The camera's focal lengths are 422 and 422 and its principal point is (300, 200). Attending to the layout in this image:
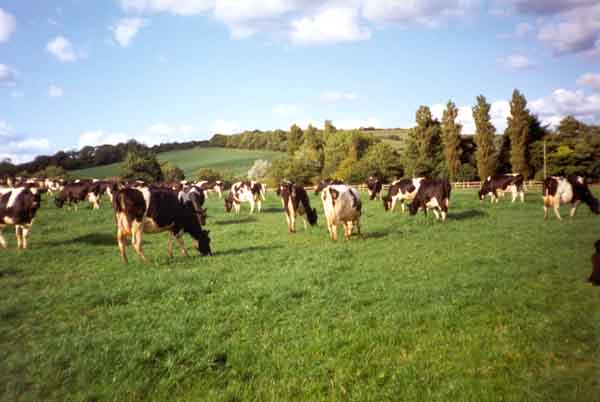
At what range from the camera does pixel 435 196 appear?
814 inches

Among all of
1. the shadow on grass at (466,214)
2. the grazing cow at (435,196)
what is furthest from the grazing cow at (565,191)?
the grazing cow at (435,196)

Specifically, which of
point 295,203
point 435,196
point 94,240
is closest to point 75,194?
point 94,240

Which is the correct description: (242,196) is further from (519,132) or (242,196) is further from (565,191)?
(519,132)

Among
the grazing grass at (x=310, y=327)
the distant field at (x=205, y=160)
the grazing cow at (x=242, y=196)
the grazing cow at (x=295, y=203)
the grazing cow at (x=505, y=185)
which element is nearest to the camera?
the grazing grass at (x=310, y=327)

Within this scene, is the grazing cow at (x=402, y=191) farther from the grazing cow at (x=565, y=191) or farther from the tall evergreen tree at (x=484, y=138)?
the tall evergreen tree at (x=484, y=138)

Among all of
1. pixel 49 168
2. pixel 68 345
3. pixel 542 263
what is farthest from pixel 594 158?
pixel 49 168

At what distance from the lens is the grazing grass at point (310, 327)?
4.80 metres

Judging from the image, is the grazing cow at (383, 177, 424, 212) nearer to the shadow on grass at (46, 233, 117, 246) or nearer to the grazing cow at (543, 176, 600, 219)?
the grazing cow at (543, 176, 600, 219)

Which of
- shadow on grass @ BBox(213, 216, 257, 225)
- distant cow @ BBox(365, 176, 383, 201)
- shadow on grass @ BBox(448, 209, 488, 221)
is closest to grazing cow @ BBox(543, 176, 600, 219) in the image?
shadow on grass @ BBox(448, 209, 488, 221)

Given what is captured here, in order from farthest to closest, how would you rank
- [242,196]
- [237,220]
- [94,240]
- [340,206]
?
1. [242,196]
2. [237,220]
3. [94,240]
4. [340,206]

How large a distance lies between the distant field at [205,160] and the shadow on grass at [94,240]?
81078 millimetres

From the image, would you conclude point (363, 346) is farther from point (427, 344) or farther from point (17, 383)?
point (17, 383)

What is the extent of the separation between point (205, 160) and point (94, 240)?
100 meters

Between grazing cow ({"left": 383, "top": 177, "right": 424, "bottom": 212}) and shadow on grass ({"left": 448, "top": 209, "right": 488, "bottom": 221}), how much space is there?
3061mm
